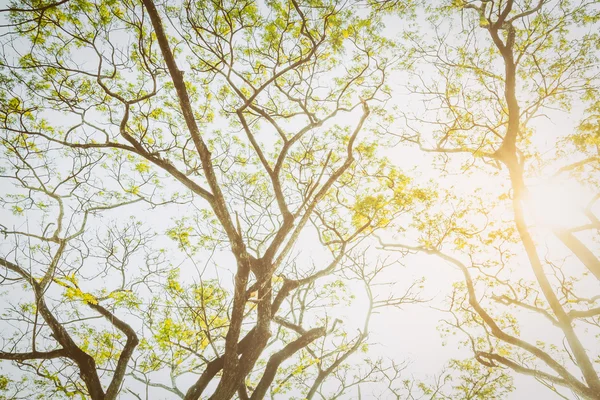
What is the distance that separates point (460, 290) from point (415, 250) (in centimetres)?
227

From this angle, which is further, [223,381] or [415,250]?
[415,250]

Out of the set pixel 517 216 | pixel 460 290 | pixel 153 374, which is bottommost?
pixel 153 374

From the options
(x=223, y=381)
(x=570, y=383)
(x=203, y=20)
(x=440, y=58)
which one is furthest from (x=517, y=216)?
(x=203, y=20)

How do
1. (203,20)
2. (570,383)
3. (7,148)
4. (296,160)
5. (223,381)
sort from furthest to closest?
(296,160) → (7,148) → (203,20) → (570,383) → (223,381)

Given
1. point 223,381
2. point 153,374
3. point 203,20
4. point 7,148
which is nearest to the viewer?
point 223,381

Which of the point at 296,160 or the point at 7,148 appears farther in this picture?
the point at 296,160

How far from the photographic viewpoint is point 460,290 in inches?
323

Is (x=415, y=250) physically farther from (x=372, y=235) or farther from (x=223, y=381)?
(x=223, y=381)

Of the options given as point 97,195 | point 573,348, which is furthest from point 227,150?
point 573,348

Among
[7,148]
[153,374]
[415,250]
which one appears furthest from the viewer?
[153,374]

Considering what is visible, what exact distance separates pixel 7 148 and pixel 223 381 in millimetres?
7521

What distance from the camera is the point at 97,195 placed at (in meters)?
7.67

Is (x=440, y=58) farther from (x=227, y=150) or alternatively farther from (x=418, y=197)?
(x=227, y=150)

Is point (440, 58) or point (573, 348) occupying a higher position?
point (440, 58)
